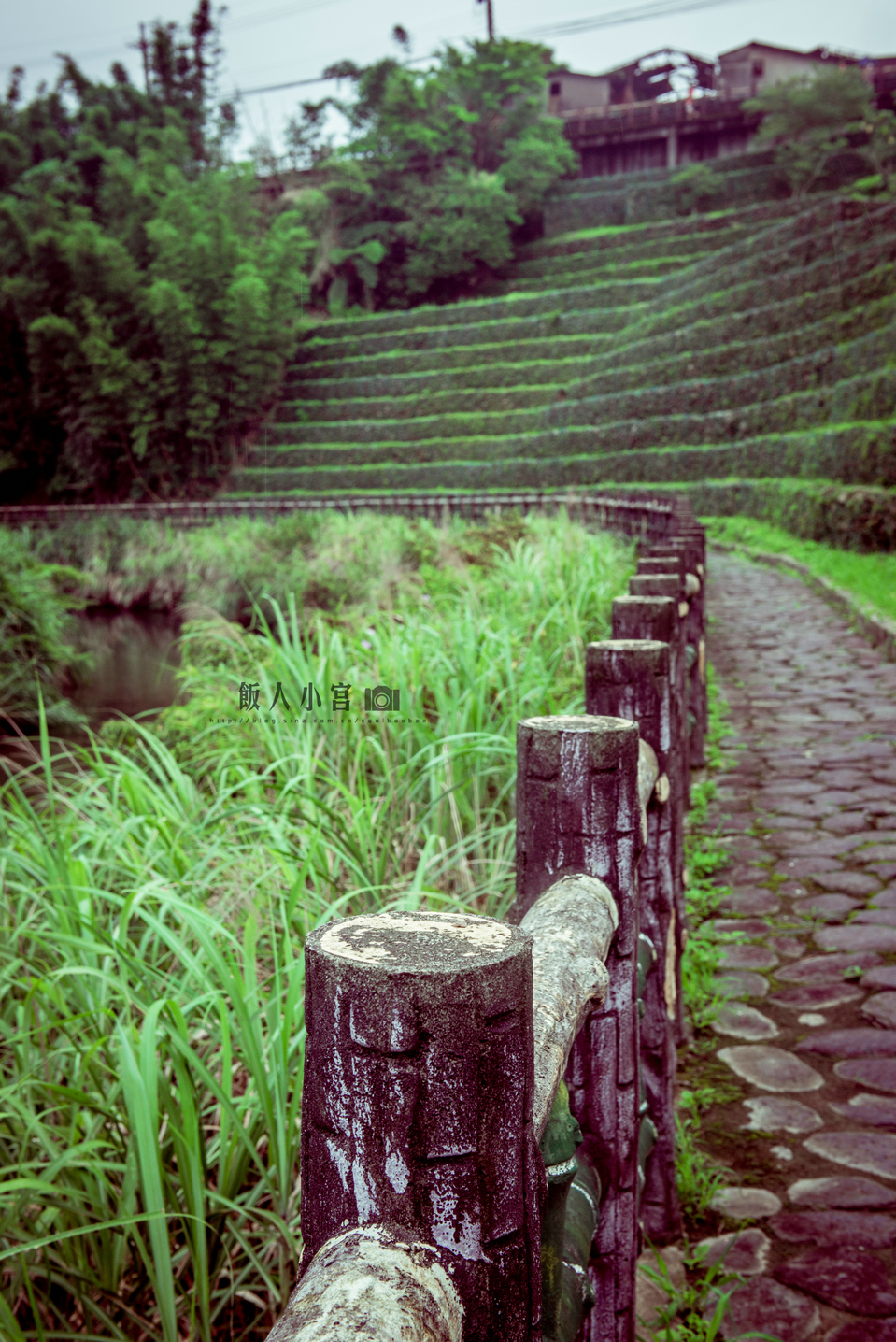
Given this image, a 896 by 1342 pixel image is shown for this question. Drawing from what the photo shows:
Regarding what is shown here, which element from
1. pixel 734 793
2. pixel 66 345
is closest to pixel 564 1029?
pixel 734 793

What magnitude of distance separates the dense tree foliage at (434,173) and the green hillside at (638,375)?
1.83 m

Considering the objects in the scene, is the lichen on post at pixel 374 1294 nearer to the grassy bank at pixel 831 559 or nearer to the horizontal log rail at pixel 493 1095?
the horizontal log rail at pixel 493 1095

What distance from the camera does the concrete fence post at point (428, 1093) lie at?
477mm

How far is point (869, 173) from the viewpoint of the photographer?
85.6 ft

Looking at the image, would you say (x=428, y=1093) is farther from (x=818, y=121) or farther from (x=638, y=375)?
(x=818, y=121)

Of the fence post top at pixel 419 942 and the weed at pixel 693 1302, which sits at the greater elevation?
the fence post top at pixel 419 942

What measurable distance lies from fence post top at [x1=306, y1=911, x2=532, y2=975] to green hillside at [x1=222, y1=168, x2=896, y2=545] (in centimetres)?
990

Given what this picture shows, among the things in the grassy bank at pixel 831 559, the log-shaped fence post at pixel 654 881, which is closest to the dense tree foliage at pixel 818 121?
the grassy bank at pixel 831 559

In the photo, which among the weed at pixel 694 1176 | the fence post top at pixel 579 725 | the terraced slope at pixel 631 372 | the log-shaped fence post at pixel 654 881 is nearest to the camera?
the fence post top at pixel 579 725

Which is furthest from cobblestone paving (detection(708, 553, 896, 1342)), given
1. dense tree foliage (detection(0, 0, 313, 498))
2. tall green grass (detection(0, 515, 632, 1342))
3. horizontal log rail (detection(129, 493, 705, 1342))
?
dense tree foliage (detection(0, 0, 313, 498))

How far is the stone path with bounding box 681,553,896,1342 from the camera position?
1.52 m

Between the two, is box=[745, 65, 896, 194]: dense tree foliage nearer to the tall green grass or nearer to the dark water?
the dark water

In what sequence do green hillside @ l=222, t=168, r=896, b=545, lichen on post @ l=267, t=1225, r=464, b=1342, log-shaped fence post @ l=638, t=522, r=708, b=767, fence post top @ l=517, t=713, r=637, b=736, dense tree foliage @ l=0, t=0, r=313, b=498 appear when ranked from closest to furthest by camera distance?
lichen on post @ l=267, t=1225, r=464, b=1342 < fence post top @ l=517, t=713, r=637, b=736 < log-shaped fence post @ l=638, t=522, r=708, b=767 < green hillside @ l=222, t=168, r=896, b=545 < dense tree foliage @ l=0, t=0, r=313, b=498

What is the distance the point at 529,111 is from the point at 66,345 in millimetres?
16507
